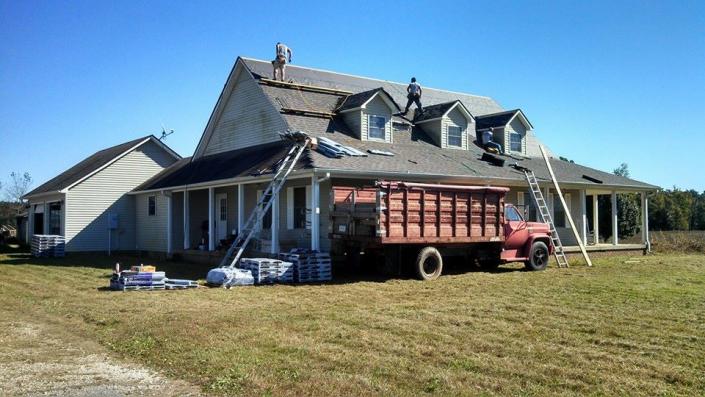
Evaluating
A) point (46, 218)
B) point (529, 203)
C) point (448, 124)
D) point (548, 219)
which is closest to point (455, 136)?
point (448, 124)

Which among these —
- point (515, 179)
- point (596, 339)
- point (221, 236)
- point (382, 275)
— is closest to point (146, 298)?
point (382, 275)

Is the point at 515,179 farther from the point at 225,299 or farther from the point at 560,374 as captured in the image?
the point at 560,374

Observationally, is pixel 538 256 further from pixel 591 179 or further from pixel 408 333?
pixel 408 333

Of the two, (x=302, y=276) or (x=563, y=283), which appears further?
(x=302, y=276)

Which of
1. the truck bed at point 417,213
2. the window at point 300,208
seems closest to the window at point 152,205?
the window at point 300,208

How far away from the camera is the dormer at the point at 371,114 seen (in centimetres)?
2284

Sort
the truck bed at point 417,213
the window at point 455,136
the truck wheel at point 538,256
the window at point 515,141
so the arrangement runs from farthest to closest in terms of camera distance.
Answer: the window at point 515,141, the window at point 455,136, the truck wheel at point 538,256, the truck bed at point 417,213

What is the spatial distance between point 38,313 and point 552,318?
886cm

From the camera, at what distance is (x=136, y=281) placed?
1457cm

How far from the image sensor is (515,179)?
73.2 ft

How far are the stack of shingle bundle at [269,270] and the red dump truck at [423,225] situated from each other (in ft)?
5.80

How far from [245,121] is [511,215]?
11127mm

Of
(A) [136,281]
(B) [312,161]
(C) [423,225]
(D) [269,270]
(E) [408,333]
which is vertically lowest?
(E) [408,333]

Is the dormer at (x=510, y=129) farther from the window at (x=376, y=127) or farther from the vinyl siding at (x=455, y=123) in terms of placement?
the window at (x=376, y=127)
